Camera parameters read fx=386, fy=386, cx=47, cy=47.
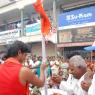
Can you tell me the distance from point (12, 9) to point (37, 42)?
3.94 meters

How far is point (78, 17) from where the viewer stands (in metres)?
21.2

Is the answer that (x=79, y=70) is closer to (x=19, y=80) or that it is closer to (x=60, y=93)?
(x=60, y=93)

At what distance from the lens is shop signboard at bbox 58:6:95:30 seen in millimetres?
20250

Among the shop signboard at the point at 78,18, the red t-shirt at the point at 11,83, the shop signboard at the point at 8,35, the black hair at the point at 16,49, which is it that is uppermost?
the shop signboard at the point at 78,18

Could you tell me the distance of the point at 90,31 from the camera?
20500 mm

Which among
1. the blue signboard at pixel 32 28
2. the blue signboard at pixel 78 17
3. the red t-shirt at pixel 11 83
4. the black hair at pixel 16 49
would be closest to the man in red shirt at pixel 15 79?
the red t-shirt at pixel 11 83

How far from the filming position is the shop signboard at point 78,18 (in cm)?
2025

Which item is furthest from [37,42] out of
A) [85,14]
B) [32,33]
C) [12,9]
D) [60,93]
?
[60,93]

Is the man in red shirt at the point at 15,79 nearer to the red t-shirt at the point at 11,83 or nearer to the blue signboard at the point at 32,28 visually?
the red t-shirt at the point at 11,83

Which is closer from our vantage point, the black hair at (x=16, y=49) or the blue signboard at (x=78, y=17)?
the black hair at (x=16, y=49)

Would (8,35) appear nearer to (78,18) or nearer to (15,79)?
(78,18)

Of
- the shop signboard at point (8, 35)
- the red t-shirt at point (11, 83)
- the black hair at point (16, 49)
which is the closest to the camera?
the red t-shirt at point (11, 83)

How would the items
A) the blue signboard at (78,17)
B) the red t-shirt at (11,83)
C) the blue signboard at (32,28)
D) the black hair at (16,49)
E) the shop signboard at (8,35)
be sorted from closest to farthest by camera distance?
the red t-shirt at (11,83) → the black hair at (16,49) → the blue signboard at (78,17) → the blue signboard at (32,28) → the shop signboard at (8,35)

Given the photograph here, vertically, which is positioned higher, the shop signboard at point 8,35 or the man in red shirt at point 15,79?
the shop signboard at point 8,35
